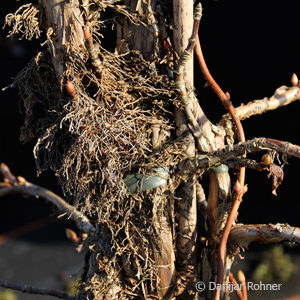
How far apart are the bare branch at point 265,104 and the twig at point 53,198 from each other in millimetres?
529

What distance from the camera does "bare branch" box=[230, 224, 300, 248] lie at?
95cm

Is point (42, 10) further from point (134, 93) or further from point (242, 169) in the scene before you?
point (242, 169)

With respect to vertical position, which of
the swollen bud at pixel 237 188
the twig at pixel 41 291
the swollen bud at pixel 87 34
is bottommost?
the twig at pixel 41 291

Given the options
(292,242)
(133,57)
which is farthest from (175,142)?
(292,242)

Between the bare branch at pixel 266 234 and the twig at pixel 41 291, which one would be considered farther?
the twig at pixel 41 291

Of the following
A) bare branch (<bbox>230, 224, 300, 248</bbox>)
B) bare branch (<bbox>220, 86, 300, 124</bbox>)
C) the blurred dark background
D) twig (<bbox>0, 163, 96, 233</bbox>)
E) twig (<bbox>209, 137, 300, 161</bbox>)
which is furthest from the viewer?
the blurred dark background

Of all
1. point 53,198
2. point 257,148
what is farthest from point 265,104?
point 53,198

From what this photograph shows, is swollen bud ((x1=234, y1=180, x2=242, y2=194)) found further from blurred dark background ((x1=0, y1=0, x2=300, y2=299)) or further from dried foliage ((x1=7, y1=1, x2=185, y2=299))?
blurred dark background ((x1=0, y1=0, x2=300, y2=299))

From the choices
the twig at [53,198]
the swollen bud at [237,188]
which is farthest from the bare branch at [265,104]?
the twig at [53,198]

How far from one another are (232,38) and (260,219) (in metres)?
1.20

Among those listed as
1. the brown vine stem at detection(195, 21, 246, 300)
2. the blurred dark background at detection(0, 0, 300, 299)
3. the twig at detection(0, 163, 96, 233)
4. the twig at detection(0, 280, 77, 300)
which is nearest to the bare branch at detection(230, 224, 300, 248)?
the brown vine stem at detection(195, 21, 246, 300)

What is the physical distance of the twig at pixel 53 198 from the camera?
4.16 feet

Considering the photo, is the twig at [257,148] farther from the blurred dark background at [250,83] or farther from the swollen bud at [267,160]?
the blurred dark background at [250,83]

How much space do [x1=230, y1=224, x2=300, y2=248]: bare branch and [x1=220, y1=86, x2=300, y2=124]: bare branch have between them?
280 millimetres
